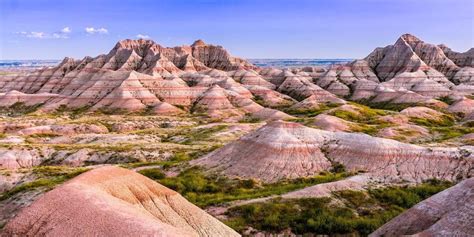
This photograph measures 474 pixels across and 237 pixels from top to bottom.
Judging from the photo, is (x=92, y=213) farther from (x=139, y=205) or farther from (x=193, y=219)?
(x=193, y=219)

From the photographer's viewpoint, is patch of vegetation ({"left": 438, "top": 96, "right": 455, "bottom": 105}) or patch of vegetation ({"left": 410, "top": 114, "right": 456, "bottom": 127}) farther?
patch of vegetation ({"left": 438, "top": 96, "right": 455, "bottom": 105})

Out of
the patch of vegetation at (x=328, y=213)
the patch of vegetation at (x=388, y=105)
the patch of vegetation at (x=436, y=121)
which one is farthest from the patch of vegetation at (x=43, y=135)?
the patch of vegetation at (x=388, y=105)

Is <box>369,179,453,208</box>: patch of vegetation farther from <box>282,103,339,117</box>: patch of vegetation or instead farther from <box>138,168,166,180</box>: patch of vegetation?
<box>282,103,339,117</box>: patch of vegetation

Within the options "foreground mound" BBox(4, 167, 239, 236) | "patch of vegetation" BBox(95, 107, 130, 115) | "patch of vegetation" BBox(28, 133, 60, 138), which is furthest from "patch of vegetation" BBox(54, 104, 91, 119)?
"foreground mound" BBox(4, 167, 239, 236)

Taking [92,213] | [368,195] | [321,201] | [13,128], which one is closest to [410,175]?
[368,195]

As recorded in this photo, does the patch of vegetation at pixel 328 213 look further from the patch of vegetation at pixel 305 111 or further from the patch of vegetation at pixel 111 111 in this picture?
the patch of vegetation at pixel 111 111

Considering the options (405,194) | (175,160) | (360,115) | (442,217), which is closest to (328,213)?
(405,194)
